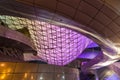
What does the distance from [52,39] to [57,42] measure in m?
1.30

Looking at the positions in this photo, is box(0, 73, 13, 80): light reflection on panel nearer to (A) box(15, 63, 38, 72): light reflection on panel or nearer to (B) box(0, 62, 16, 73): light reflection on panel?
(B) box(0, 62, 16, 73): light reflection on panel

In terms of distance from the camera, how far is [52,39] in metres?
31.8

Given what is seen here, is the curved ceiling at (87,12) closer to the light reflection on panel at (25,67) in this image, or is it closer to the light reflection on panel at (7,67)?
the light reflection on panel at (25,67)

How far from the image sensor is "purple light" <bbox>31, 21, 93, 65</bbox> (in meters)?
30.2

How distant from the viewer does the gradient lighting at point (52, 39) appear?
96.3ft

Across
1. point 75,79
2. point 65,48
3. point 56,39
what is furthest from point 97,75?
point 75,79

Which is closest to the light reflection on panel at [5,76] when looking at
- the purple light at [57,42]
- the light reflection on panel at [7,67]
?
the light reflection on panel at [7,67]

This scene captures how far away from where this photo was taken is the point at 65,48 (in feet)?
110

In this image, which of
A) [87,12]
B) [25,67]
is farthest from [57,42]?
[87,12]

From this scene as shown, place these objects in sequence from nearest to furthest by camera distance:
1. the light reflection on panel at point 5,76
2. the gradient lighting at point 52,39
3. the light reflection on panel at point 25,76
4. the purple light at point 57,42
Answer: the light reflection on panel at point 5,76 < the light reflection on panel at point 25,76 < the gradient lighting at point 52,39 < the purple light at point 57,42

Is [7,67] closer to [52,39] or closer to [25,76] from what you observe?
[25,76]

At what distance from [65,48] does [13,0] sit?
27.4m

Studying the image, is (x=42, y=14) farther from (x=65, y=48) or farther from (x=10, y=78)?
(x=65, y=48)

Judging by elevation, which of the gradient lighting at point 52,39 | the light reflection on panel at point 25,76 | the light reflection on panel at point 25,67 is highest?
the gradient lighting at point 52,39
